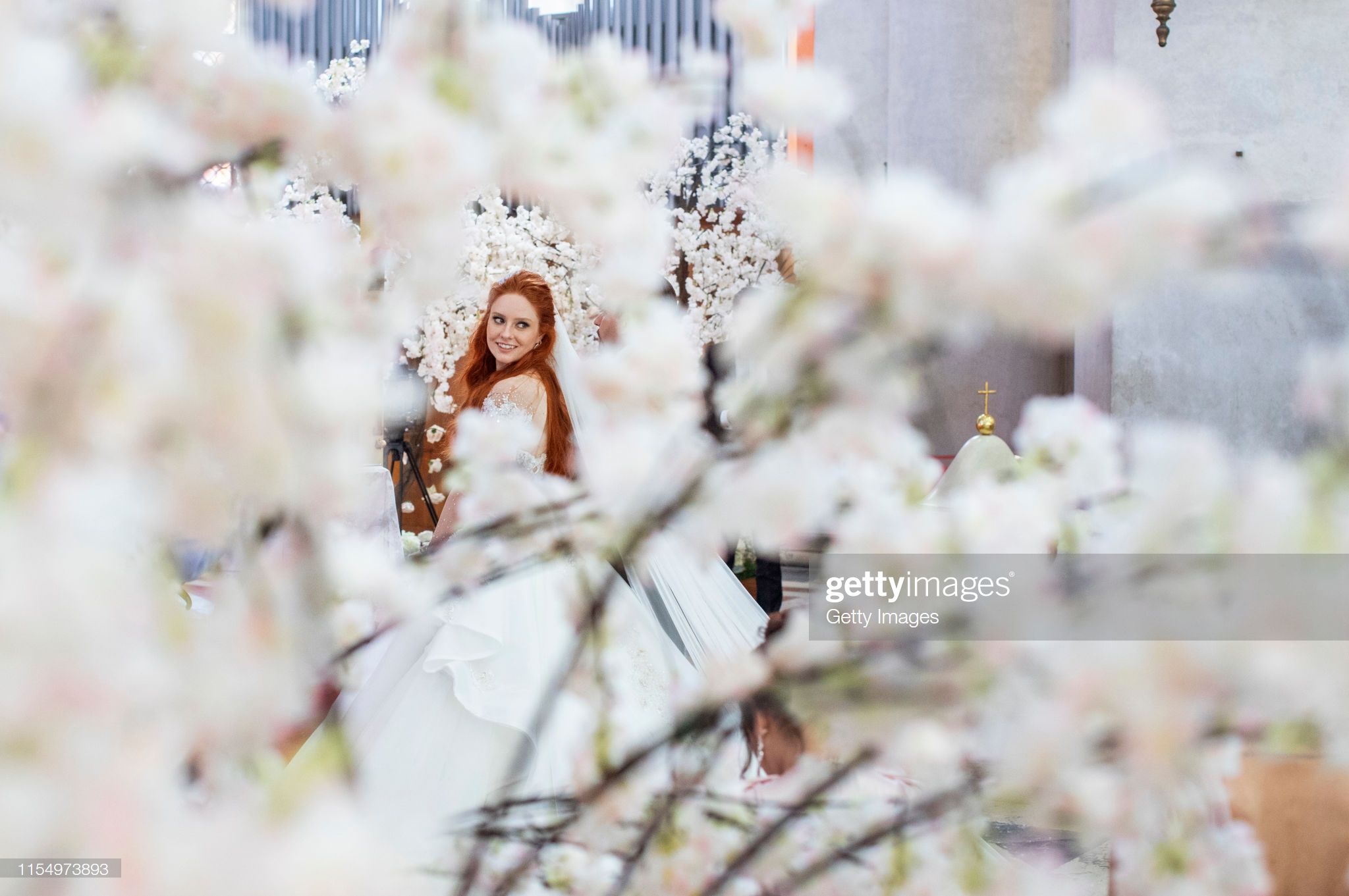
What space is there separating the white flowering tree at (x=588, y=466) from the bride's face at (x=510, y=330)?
9.99ft

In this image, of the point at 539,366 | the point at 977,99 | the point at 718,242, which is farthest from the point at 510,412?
the point at 977,99

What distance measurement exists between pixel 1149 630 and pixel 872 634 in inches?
4.1

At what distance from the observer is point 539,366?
3.50 metres

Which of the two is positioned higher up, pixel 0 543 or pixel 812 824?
pixel 0 543

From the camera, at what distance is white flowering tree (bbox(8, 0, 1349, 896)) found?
0.31 m

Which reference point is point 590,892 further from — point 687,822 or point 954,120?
point 954,120

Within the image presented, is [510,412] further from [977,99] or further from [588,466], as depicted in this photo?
[977,99]

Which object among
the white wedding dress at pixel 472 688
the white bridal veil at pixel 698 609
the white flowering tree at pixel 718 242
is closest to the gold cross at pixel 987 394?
the white flowering tree at pixel 718 242

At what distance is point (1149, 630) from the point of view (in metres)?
0.37

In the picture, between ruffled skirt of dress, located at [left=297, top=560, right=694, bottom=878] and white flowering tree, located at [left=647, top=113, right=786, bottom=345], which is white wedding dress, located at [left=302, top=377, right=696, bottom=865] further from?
white flowering tree, located at [left=647, top=113, right=786, bottom=345]

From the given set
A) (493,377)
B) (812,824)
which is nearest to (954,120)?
(493,377)

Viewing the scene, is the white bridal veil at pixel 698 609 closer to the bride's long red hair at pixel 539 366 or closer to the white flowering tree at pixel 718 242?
the bride's long red hair at pixel 539 366

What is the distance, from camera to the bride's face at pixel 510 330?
138 inches

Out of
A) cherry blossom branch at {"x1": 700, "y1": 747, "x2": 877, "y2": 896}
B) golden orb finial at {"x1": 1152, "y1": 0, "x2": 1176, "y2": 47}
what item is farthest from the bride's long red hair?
cherry blossom branch at {"x1": 700, "y1": 747, "x2": 877, "y2": 896}
